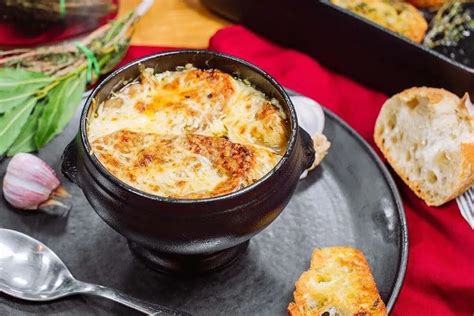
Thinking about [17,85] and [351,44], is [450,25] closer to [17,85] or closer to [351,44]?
[351,44]

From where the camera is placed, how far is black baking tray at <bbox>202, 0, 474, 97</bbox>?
1962 mm

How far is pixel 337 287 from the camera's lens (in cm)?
151

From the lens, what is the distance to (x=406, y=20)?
2.16 m

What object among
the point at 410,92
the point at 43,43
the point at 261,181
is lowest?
the point at 43,43

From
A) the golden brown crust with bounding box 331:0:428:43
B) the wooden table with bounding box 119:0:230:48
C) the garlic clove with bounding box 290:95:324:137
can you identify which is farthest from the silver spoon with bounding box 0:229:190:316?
the golden brown crust with bounding box 331:0:428:43

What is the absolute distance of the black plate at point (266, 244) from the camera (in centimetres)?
149

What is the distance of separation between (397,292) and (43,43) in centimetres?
143

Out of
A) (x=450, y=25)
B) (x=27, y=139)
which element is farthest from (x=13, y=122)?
(x=450, y=25)

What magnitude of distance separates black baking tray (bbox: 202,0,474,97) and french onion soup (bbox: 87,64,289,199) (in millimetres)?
639

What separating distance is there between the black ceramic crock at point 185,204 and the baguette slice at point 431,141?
0.49 metres

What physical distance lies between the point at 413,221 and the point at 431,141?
21 cm

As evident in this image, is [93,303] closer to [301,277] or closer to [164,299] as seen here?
[164,299]

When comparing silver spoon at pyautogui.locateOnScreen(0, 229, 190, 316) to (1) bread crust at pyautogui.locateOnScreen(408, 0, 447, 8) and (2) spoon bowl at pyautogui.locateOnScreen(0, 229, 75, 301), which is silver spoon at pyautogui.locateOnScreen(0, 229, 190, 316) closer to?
(2) spoon bowl at pyautogui.locateOnScreen(0, 229, 75, 301)

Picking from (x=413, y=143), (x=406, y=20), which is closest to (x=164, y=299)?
(x=413, y=143)
